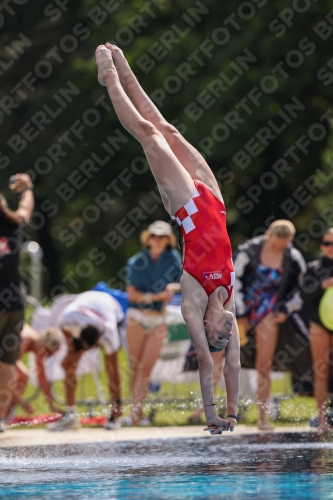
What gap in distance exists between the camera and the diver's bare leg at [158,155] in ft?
21.2

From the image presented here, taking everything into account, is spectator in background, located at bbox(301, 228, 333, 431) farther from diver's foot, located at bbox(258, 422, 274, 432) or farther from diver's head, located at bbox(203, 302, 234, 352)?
diver's head, located at bbox(203, 302, 234, 352)

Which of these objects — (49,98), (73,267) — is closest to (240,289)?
(49,98)

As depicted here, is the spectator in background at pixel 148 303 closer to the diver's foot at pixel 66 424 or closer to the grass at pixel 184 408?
the grass at pixel 184 408

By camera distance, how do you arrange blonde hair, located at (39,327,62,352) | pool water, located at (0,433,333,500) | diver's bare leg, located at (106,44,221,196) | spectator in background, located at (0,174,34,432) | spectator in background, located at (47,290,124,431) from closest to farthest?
1. pool water, located at (0,433,333,500)
2. diver's bare leg, located at (106,44,221,196)
3. spectator in background, located at (0,174,34,432)
4. spectator in background, located at (47,290,124,431)
5. blonde hair, located at (39,327,62,352)

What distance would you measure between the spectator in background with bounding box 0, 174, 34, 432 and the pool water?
1.19m

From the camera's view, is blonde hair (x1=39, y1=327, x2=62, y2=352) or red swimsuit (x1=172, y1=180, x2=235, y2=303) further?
blonde hair (x1=39, y1=327, x2=62, y2=352)

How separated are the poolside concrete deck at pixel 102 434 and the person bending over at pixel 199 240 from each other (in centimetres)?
240

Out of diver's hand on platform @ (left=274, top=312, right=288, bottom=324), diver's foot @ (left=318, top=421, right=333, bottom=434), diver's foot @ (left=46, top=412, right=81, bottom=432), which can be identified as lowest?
diver's foot @ (left=46, top=412, right=81, bottom=432)

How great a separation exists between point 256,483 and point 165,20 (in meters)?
13.8

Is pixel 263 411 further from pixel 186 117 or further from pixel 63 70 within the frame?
pixel 63 70

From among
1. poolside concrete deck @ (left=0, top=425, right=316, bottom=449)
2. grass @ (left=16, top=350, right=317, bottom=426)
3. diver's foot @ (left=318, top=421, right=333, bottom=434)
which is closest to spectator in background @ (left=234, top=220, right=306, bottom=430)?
poolside concrete deck @ (left=0, top=425, right=316, bottom=449)

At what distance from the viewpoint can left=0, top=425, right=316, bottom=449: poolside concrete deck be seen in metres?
8.32

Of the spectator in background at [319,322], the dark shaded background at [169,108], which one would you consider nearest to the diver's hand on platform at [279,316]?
the spectator in background at [319,322]

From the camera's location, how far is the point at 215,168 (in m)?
18.9
